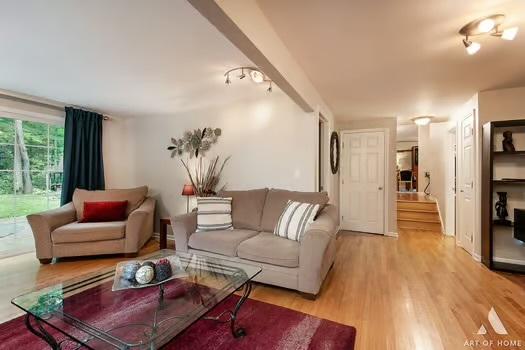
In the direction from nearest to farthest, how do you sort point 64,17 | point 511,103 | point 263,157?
1. point 64,17
2. point 511,103
3. point 263,157

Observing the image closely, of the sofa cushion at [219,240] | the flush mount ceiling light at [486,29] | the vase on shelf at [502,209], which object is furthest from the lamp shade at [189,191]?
the vase on shelf at [502,209]

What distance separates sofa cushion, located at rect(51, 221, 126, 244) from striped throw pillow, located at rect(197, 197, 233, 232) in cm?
118

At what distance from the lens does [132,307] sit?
1880 millimetres

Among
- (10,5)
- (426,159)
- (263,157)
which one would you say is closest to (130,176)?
(263,157)

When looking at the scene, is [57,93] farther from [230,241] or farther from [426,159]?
[426,159]

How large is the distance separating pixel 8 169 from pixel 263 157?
345 centimetres

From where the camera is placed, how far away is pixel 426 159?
6.39 metres

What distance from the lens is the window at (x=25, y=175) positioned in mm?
3324

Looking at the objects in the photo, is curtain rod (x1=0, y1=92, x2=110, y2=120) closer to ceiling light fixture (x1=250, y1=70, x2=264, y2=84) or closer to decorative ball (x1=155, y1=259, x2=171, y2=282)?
ceiling light fixture (x1=250, y1=70, x2=264, y2=84)

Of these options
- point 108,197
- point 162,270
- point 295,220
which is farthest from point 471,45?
point 108,197

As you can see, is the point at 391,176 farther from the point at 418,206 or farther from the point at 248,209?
the point at 248,209

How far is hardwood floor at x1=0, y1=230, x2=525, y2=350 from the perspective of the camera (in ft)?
5.61

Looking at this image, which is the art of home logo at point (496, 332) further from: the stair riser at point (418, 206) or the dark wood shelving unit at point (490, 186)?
the stair riser at point (418, 206)

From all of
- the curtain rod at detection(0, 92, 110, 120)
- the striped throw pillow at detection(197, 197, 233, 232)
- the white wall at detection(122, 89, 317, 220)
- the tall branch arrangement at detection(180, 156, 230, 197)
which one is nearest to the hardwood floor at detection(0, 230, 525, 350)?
the striped throw pillow at detection(197, 197, 233, 232)
